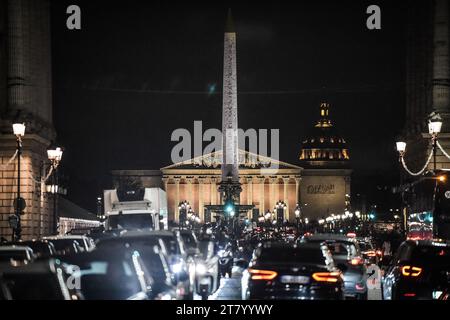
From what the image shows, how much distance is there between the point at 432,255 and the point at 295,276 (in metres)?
2.89

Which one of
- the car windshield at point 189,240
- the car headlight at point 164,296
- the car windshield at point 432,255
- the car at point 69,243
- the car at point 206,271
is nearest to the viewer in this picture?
Result: the car headlight at point 164,296

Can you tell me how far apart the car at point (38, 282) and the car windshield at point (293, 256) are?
7449 millimetres

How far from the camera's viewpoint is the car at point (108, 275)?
13.3m

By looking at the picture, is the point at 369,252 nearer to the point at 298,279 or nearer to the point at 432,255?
the point at 432,255

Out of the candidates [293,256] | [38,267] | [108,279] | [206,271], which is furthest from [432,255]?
[38,267]

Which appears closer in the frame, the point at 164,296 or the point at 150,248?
the point at 164,296

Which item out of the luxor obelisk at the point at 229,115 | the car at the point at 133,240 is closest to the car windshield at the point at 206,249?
the car at the point at 133,240

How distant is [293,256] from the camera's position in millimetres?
19625

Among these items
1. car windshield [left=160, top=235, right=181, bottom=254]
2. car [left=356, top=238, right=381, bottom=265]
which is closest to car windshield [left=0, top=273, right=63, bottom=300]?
car windshield [left=160, top=235, right=181, bottom=254]

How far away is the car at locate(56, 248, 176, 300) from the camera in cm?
1326

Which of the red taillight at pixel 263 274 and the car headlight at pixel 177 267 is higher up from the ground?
the car headlight at pixel 177 267

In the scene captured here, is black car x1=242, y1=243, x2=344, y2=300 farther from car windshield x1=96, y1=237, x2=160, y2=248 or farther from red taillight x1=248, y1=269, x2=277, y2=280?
car windshield x1=96, y1=237, x2=160, y2=248

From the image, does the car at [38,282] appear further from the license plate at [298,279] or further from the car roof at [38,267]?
the license plate at [298,279]
